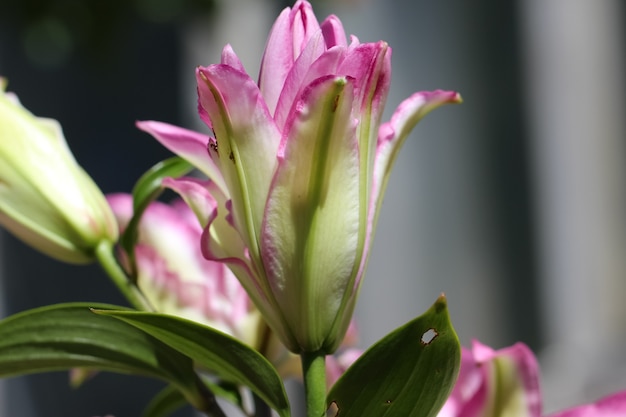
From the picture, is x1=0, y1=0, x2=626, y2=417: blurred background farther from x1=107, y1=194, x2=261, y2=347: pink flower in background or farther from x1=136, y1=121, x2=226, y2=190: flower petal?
x1=136, y1=121, x2=226, y2=190: flower petal

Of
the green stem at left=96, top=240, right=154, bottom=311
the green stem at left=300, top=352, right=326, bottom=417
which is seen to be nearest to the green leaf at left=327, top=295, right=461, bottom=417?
the green stem at left=300, top=352, right=326, bottom=417

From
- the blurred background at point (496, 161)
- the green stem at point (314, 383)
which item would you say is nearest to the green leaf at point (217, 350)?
the green stem at point (314, 383)

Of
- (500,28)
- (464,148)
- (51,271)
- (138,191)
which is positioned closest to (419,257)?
(464,148)

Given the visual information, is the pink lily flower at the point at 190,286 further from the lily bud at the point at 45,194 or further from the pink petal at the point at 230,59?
the pink petal at the point at 230,59

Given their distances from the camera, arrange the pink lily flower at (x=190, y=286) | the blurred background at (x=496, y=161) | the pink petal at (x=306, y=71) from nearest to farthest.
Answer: the pink petal at (x=306, y=71)
the pink lily flower at (x=190, y=286)
the blurred background at (x=496, y=161)

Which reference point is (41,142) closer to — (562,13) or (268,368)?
(268,368)

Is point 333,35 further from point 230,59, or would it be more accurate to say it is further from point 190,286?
point 190,286
